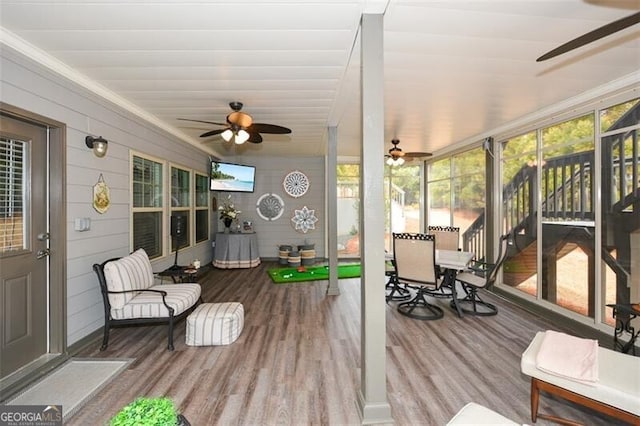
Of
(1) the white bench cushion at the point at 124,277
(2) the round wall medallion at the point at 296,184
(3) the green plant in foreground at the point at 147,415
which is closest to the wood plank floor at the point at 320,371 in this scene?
(1) the white bench cushion at the point at 124,277

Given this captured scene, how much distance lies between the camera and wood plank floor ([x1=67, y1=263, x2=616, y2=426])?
2146mm

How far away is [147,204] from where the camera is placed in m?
4.36

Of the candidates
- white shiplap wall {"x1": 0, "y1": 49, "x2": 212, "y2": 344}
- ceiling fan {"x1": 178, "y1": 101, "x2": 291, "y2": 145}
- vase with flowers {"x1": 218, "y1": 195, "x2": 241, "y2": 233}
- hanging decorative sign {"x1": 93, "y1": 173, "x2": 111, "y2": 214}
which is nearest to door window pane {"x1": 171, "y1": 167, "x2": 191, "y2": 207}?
white shiplap wall {"x1": 0, "y1": 49, "x2": 212, "y2": 344}

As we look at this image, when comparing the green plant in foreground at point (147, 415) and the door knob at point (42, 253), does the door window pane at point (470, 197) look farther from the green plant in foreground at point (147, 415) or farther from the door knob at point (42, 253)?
the door knob at point (42, 253)

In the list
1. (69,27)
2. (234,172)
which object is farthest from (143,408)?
(234,172)

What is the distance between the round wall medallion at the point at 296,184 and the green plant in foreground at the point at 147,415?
22.1 ft

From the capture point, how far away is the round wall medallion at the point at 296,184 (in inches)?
307

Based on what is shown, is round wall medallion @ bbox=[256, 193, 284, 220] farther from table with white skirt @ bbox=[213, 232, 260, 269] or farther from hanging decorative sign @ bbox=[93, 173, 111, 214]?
hanging decorative sign @ bbox=[93, 173, 111, 214]

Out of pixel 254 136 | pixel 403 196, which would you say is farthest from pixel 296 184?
pixel 254 136

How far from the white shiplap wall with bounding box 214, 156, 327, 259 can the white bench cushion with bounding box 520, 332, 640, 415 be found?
20.0ft

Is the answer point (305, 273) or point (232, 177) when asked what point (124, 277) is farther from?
point (232, 177)

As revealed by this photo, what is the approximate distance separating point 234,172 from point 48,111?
4.37 m

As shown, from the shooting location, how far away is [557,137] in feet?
13.3

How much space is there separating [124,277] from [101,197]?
980 mm
